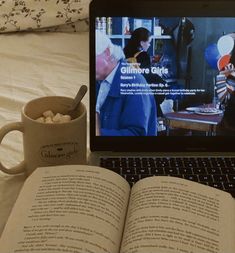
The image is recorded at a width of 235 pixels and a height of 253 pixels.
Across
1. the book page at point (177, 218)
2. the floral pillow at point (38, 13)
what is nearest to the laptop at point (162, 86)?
the book page at point (177, 218)

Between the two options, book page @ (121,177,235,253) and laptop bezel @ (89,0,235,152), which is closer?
book page @ (121,177,235,253)

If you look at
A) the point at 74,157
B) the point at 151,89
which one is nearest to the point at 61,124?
the point at 74,157

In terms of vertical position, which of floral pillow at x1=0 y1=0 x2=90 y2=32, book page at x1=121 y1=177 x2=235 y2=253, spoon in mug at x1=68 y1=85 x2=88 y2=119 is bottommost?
book page at x1=121 y1=177 x2=235 y2=253

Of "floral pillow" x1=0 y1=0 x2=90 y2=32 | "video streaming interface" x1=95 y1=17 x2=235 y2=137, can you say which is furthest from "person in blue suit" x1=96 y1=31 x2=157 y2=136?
"floral pillow" x1=0 y1=0 x2=90 y2=32

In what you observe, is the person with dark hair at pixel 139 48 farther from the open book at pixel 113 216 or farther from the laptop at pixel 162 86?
the open book at pixel 113 216

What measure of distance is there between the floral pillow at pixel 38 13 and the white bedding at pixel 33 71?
32 millimetres

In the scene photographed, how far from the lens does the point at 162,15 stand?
859 millimetres

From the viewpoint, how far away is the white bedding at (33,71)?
3.42 ft

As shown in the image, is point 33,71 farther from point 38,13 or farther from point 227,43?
point 227,43

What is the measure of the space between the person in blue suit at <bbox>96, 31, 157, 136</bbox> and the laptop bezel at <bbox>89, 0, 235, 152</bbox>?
0.03ft

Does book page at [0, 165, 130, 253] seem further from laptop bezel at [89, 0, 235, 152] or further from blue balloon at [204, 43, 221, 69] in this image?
blue balloon at [204, 43, 221, 69]

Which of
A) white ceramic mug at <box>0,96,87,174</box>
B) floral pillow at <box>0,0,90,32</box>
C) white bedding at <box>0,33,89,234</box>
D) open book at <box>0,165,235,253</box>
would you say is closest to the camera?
open book at <box>0,165,235,253</box>

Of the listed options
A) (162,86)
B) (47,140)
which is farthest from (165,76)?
(47,140)

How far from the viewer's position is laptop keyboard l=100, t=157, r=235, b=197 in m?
0.80
